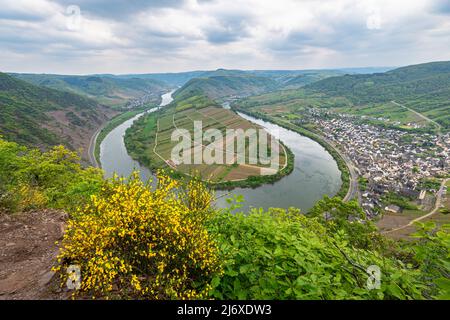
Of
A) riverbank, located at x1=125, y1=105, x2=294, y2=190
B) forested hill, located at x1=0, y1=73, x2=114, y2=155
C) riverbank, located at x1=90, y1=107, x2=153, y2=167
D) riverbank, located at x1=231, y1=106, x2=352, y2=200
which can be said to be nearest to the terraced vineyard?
riverbank, located at x1=125, y1=105, x2=294, y2=190

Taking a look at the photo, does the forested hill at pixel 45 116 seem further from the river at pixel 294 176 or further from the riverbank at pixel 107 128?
the river at pixel 294 176

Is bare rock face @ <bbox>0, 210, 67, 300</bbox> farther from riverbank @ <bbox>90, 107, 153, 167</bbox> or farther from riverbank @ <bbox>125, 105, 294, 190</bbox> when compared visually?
riverbank @ <bbox>90, 107, 153, 167</bbox>

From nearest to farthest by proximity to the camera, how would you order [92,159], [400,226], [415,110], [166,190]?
[166,190] → [400,226] → [92,159] → [415,110]

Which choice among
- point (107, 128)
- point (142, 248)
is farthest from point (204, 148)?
point (142, 248)

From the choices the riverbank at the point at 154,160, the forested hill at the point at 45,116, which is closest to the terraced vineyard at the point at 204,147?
the riverbank at the point at 154,160
